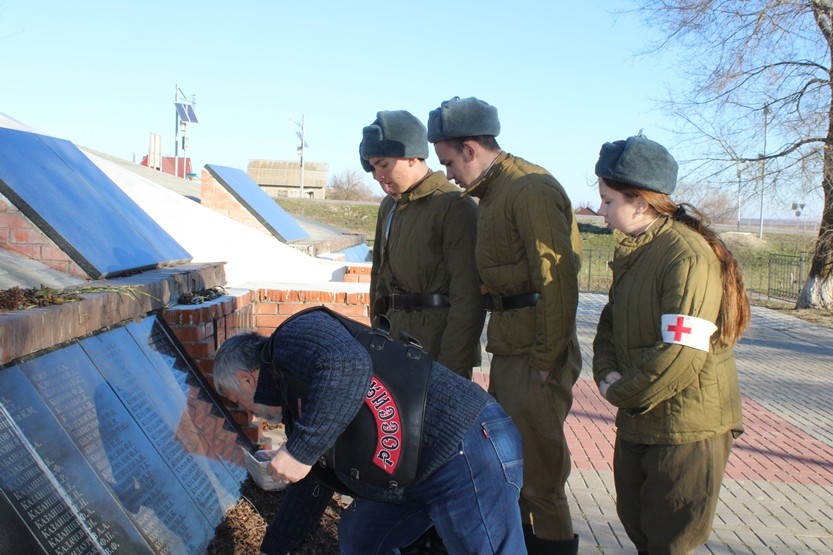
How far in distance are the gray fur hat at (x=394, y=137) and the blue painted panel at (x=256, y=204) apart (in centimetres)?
534

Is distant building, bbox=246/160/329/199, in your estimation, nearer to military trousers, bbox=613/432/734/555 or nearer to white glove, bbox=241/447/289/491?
white glove, bbox=241/447/289/491

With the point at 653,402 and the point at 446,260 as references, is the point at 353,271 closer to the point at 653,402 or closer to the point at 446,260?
the point at 446,260

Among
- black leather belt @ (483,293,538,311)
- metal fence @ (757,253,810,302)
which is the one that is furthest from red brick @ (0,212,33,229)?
metal fence @ (757,253,810,302)

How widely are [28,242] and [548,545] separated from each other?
2.50 meters

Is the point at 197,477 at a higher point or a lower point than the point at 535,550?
higher

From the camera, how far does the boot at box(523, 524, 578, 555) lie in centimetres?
358

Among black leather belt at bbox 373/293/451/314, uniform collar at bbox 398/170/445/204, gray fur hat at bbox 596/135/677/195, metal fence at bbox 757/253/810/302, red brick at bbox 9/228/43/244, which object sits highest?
gray fur hat at bbox 596/135/677/195

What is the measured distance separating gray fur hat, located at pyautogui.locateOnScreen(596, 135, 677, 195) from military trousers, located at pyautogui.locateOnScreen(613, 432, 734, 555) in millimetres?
858

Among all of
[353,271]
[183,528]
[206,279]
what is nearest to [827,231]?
[353,271]

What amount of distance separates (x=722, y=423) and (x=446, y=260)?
140 centimetres

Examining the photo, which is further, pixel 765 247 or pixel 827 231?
pixel 765 247

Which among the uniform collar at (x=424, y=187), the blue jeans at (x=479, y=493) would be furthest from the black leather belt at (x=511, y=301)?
the blue jeans at (x=479, y=493)

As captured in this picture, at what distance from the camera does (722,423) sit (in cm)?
285

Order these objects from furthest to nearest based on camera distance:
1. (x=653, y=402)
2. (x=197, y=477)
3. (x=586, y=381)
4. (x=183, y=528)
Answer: (x=586, y=381)
(x=197, y=477)
(x=183, y=528)
(x=653, y=402)
